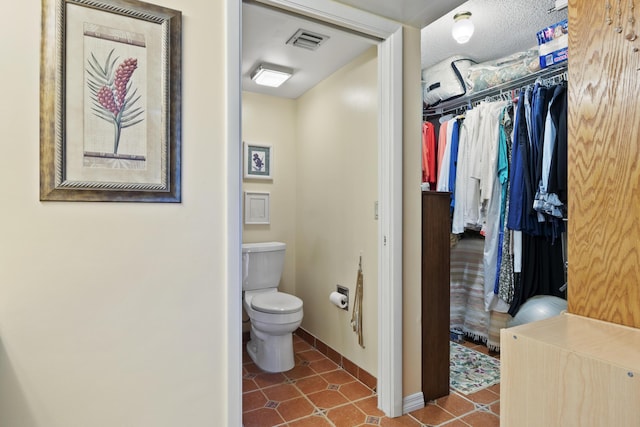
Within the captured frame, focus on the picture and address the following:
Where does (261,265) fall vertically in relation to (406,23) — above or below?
below

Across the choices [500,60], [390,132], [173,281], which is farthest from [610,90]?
[500,60]

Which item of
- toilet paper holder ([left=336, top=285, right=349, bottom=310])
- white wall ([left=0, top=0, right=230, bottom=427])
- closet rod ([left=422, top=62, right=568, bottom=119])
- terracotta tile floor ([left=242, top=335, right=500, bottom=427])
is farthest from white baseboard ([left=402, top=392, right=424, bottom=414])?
closet rod ([left=422, top=62, right=568, bottom=119])

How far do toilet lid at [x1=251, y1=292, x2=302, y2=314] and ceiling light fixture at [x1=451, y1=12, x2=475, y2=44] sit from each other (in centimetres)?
205

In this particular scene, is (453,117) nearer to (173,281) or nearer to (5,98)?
(173,281)

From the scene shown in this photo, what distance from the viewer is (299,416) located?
6.54 ft

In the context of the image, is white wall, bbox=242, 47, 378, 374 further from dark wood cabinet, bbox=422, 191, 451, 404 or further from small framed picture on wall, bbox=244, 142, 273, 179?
dark wood cabinet, bbox=422, 191, 451, 404

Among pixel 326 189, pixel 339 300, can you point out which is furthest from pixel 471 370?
pixel 326 189

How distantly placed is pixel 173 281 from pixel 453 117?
2.74 metres

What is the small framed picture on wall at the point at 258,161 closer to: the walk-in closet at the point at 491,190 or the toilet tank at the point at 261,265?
the toilet tank at the point at 261,265

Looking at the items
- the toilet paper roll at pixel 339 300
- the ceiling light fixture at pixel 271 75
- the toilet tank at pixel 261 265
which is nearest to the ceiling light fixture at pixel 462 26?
the ceiling light fixture at pixel 271 75

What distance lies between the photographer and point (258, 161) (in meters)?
3.26

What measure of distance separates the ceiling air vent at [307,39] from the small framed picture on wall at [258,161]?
1.12m

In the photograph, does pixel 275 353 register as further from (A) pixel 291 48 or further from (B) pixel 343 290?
(A) pixel 291 48

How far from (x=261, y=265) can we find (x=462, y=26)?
2.20m
